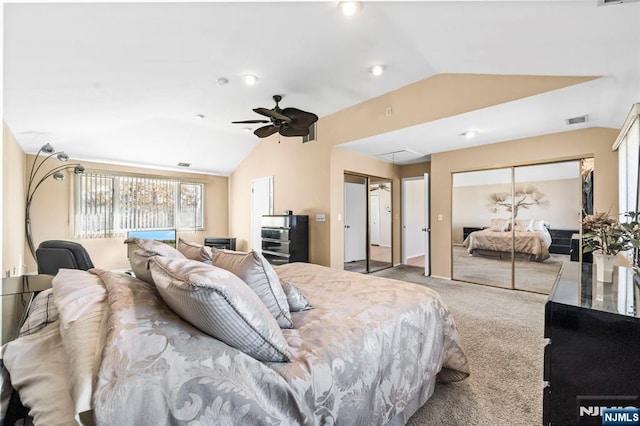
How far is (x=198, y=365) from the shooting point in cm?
82

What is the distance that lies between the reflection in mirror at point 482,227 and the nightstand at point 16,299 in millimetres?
5324

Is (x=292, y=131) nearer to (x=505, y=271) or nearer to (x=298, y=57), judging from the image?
(x=298, y=57)

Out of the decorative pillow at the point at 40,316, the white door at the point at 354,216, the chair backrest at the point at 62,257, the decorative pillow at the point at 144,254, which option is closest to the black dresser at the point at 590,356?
the decorative pillow at the point at 144,254

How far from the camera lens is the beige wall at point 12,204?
3559mm

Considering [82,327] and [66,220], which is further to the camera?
[66,220]

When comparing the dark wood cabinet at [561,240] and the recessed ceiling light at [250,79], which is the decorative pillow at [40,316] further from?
the dark wood cabinet at [561,240]

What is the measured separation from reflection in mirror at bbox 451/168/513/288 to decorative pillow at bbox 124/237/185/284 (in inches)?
187

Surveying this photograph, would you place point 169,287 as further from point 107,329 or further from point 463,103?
point 463,103

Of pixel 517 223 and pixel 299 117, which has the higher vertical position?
pixel 299 117

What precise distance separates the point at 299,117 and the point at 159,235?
4.71 metres

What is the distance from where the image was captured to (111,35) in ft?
7.09

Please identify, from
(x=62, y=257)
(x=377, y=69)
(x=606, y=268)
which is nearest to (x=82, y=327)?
(x=62, y=257)

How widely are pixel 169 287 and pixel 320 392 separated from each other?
2.29 feet

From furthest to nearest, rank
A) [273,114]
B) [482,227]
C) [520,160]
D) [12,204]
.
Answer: [482,227] → [520,160] → [12,204] → [273,114]
